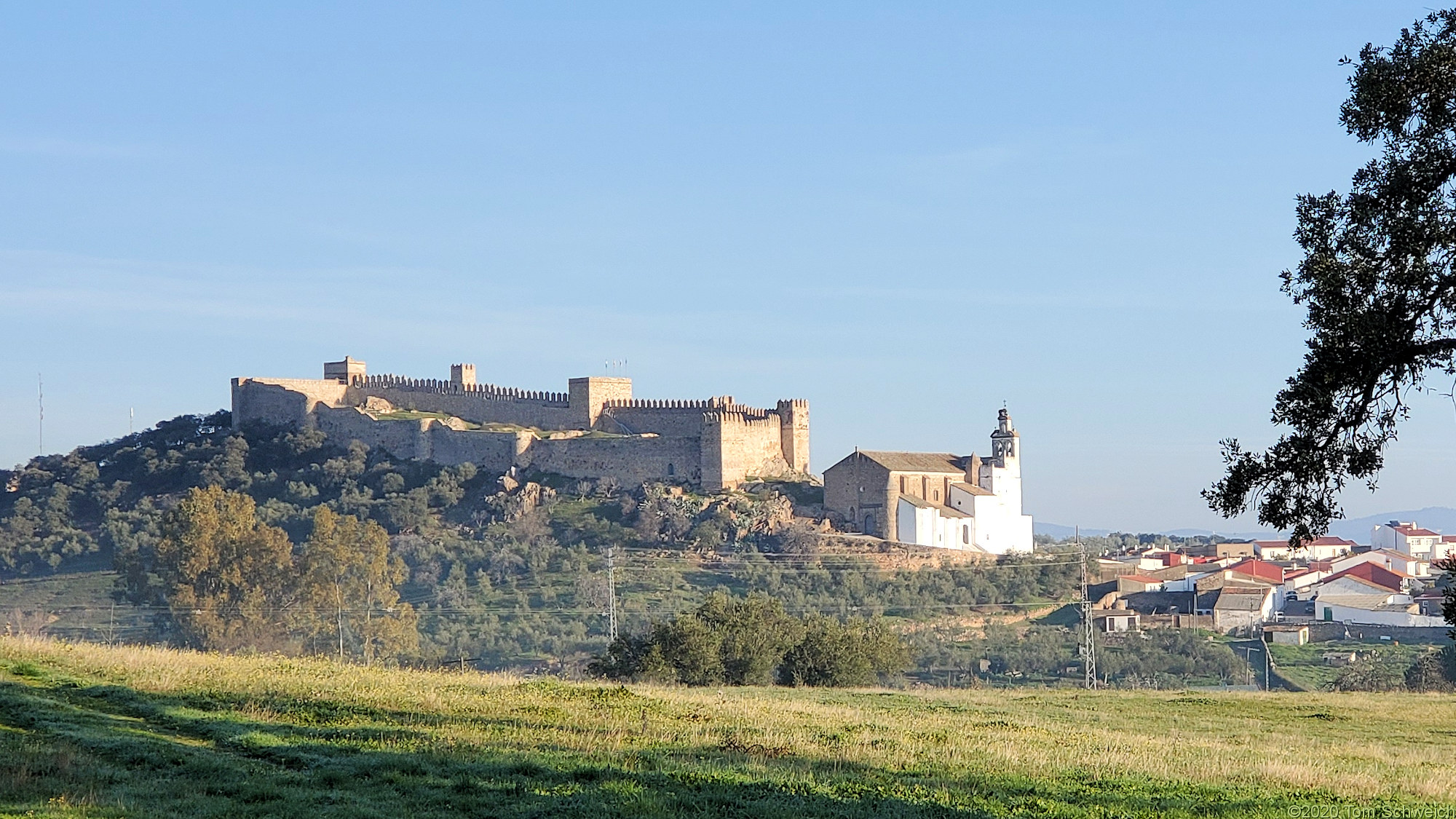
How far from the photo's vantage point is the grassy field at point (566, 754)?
8930 millimetres

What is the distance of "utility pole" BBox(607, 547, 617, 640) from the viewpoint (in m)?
41.6

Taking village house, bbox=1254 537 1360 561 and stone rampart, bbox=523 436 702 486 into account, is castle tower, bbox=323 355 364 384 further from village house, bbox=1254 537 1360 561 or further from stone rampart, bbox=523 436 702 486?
village house, bbox=1254 537 1360 561

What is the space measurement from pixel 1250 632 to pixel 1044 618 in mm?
6821

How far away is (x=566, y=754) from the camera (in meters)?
10.6

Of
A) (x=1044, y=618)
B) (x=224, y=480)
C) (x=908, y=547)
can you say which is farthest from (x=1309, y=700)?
(x=224, y=480)

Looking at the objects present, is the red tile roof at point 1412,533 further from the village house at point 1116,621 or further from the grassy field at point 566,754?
the grassy field at point 566,754

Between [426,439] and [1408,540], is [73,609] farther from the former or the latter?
[1408,540]

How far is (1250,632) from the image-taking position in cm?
5225

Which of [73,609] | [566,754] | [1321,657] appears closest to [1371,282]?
[566,754]

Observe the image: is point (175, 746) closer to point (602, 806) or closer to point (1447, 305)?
point (602, 806)

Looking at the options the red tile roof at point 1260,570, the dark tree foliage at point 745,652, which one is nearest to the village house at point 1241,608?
the red tile roof at point 1260,570

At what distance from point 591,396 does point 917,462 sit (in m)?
13.6

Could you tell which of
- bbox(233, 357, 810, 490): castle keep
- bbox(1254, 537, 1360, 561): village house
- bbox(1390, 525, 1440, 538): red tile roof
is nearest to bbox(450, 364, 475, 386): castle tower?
bbox(233, 357, 810, 490): castle keep

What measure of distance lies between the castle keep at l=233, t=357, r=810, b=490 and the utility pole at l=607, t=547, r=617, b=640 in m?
5.85
